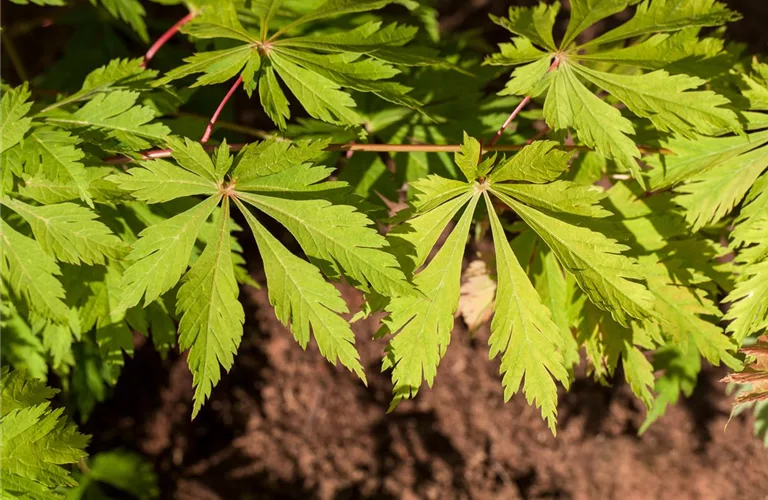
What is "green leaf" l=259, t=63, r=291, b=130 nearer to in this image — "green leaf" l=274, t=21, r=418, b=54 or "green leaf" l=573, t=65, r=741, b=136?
"green leaf" l=274, t=21, r=418, b=54

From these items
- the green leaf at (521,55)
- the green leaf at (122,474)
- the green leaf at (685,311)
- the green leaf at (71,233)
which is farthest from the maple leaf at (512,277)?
the green leaf at (122,474)

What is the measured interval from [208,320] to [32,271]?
54 cm

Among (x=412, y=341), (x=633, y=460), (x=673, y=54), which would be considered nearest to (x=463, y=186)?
(x=412, y=341)

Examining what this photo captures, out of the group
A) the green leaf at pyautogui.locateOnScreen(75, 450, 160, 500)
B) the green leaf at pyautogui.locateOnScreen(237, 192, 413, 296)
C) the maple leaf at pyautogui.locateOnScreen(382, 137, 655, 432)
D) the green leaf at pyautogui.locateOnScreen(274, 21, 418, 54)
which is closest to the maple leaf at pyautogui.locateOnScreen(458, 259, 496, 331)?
the maple leaf at pyautogui.locateOnScreen(382, 137, 655, 432)

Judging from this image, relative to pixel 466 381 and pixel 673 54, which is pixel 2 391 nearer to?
pixel 673 54

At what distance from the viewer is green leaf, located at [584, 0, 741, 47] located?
1.43 meters

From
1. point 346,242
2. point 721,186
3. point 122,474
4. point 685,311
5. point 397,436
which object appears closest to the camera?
point 346,242

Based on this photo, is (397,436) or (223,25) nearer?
(223,25)

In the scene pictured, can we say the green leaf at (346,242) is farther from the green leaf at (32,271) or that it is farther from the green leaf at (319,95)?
the green leaf at (32,271)

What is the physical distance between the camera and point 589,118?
151cm

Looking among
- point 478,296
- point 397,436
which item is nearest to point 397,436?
point 397,436

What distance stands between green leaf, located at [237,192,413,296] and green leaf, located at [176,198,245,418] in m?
0.21

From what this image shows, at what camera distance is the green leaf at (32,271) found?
156 cm

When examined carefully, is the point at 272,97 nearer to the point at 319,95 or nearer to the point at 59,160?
the point at 319,95
